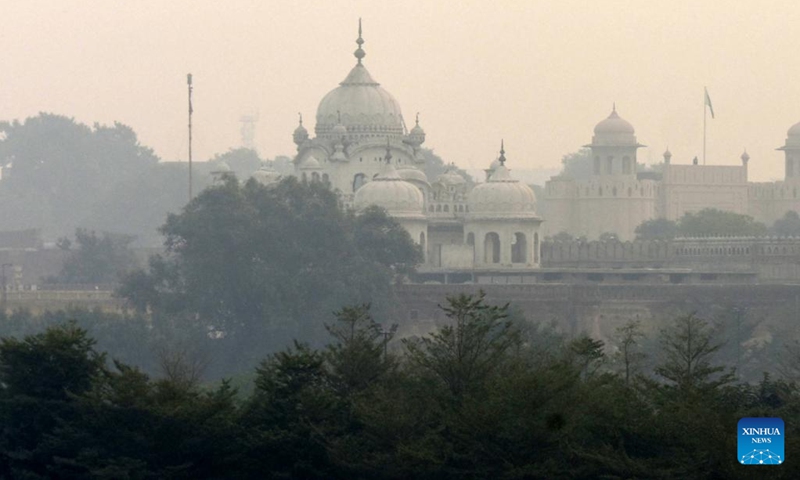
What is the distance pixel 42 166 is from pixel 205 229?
60158 millimetres

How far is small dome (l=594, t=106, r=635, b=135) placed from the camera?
9625cm

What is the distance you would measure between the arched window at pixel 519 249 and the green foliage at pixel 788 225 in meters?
19.3

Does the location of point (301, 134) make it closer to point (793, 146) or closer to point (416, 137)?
point (416, 137)

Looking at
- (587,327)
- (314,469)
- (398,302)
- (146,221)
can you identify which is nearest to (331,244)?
(398,302)

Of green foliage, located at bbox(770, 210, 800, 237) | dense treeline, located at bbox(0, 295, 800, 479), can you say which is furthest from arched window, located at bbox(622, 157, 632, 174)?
→ dense treeline, located at bbox(0, 295, 800, 479)

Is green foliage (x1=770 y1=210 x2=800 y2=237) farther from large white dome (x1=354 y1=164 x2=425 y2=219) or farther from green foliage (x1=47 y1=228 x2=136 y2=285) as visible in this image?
green foliage (x1=47 y1=228 x2=136 y2=285)

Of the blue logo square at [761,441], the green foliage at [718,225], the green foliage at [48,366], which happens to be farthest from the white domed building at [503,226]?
the blue logo square at [761,441]

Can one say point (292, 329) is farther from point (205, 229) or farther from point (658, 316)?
point (658, 316)

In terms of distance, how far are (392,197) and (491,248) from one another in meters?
3.18

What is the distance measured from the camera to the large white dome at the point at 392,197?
75750mm

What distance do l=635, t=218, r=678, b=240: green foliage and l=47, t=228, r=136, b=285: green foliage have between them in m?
17.0

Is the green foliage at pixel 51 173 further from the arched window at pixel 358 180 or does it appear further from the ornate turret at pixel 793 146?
the arched window at pixel 358 180

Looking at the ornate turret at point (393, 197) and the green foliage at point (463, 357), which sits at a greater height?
the ornate turret at point (393, 197)

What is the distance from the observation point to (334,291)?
69.4m
